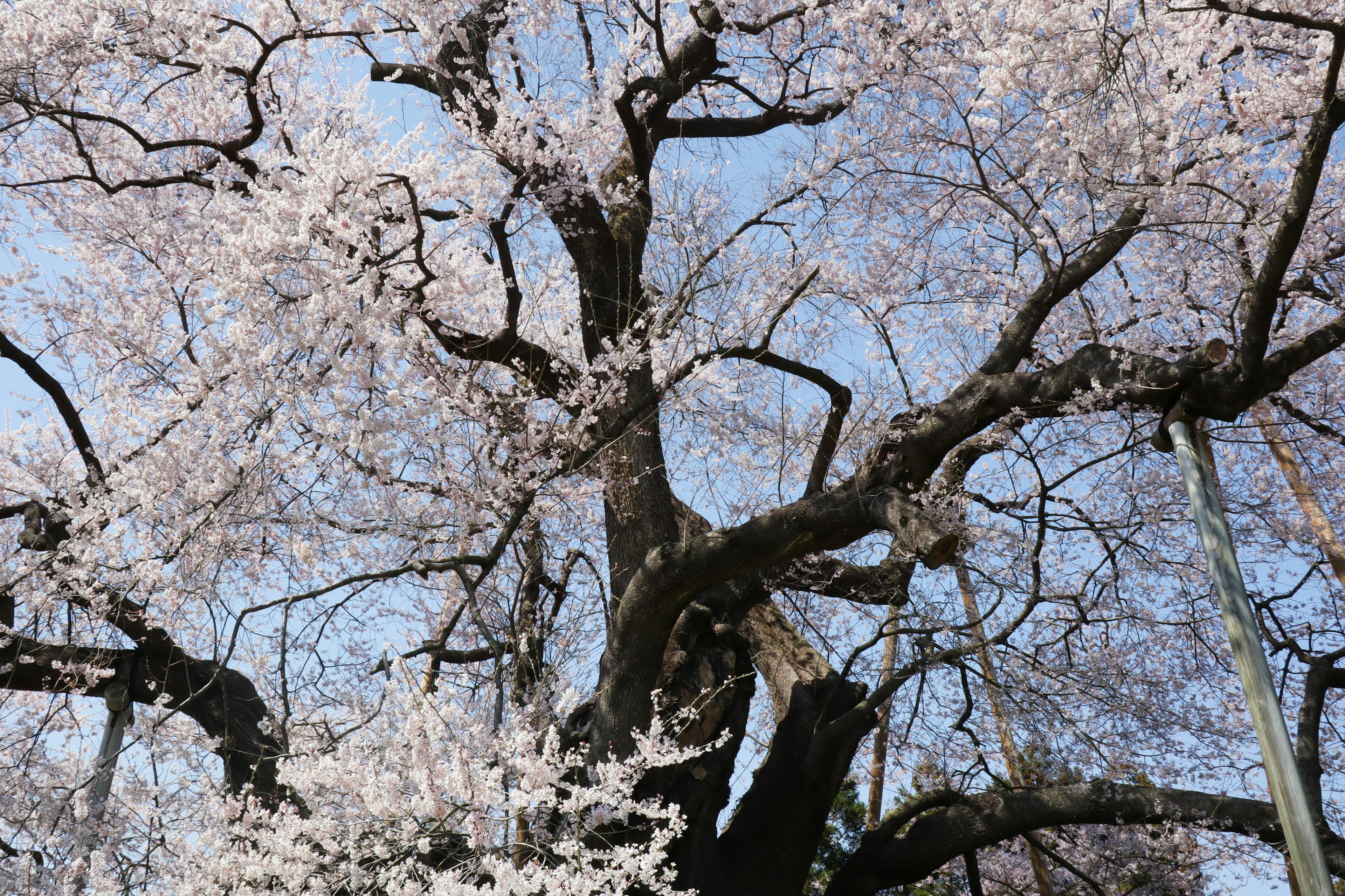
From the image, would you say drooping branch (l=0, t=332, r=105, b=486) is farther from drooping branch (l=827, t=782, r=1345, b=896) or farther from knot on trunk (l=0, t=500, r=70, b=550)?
drooping branch (l=827, t=782, r=1345, b=896)

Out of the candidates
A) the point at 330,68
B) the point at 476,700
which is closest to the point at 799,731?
the point at 476,700

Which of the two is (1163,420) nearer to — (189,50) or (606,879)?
(606,879)

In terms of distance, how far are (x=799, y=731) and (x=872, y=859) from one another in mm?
903

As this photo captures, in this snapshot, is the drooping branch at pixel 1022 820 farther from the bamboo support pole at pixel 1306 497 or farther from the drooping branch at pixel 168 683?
the drooping branch at pixel 168 683

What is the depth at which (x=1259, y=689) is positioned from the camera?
3586 millimetres

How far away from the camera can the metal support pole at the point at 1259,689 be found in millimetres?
3393

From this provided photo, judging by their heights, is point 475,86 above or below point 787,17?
below

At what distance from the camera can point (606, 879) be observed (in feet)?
11.8

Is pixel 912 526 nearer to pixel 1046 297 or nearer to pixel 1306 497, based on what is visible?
pixel 1046 297

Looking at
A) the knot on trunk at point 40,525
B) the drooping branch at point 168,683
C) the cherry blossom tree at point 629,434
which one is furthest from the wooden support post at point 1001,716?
the knot on trunk at point 40,525

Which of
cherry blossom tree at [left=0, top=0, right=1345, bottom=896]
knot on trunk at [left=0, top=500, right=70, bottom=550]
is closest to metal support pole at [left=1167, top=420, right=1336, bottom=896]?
cherry blossom tree at [left=0, top=0, right=1345, bottom=896]

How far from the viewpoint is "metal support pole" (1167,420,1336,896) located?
3393mm

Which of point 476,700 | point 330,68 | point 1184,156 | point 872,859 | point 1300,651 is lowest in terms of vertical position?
point 872,859

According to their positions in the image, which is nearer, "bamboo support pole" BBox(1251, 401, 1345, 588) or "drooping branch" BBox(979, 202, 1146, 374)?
"drooping branch" BBox(979, 202, 1146, 374)
